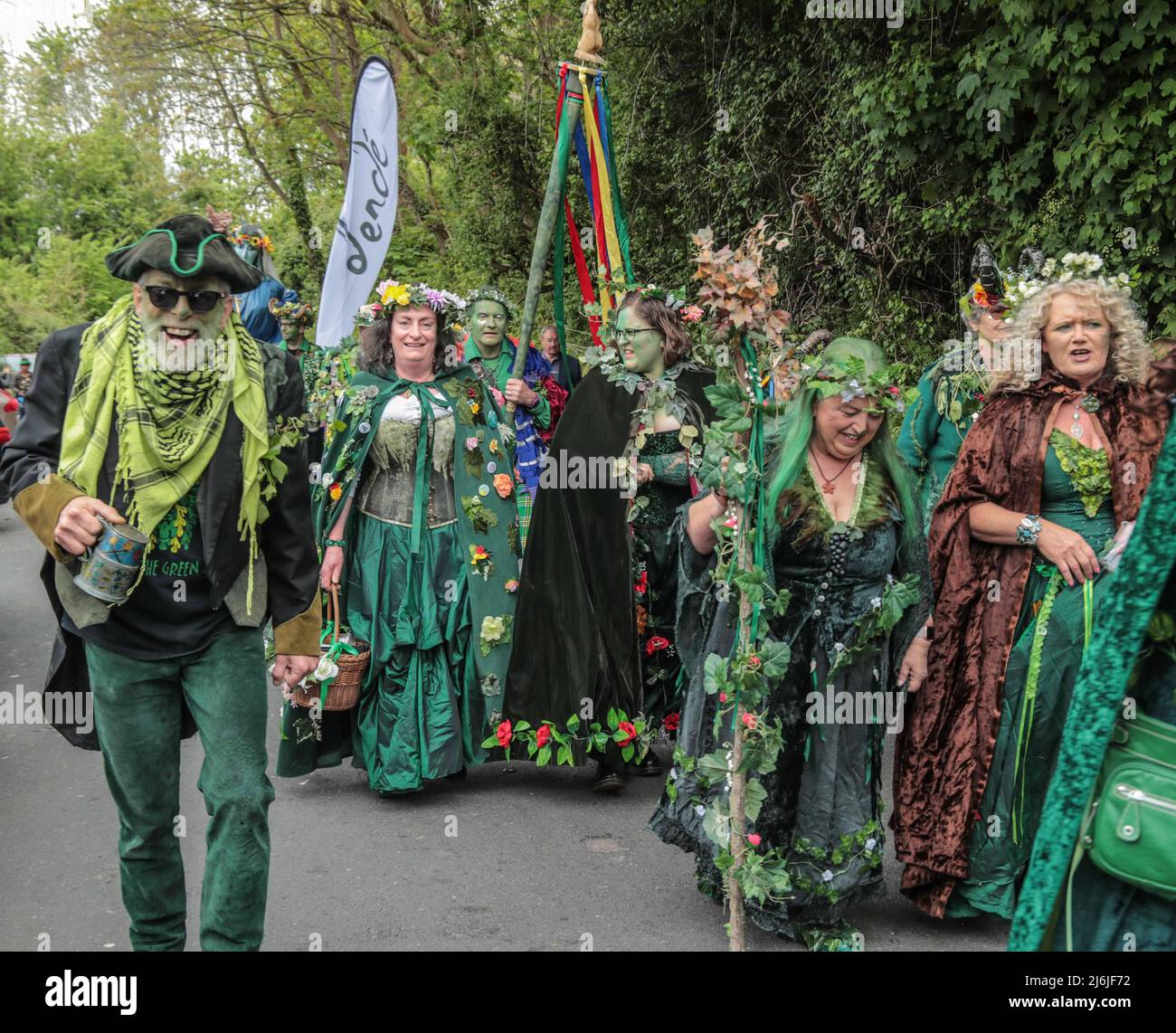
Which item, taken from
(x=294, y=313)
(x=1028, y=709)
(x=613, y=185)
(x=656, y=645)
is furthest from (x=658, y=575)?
(x=294, y=313)

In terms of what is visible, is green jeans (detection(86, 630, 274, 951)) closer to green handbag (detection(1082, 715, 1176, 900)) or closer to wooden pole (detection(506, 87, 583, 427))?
green handbag (detection(1082, 715, 1176, 900))

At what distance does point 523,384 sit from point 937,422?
2.70 metres

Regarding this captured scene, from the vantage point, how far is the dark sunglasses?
3311 millimetres

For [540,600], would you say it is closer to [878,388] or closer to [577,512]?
[577,512]

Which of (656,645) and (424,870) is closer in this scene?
(424,870)

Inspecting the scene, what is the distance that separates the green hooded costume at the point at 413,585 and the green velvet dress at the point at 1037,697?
2.42m

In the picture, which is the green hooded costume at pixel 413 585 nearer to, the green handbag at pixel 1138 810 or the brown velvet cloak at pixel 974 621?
the brown velvet cloak at pixel 974 621

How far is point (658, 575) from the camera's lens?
20.0 feet

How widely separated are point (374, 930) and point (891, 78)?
8079mm

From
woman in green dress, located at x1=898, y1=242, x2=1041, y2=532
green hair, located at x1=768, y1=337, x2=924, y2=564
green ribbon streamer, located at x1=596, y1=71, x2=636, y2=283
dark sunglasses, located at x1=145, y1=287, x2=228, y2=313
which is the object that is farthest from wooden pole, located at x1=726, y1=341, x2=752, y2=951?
green ribbon streamer, located at x1=596, y1=71, x2=636, y2=283

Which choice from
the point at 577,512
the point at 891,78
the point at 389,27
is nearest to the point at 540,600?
the point at 577,512

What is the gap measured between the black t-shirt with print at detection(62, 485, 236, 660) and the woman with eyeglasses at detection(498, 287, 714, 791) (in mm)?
2630

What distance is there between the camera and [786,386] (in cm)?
504

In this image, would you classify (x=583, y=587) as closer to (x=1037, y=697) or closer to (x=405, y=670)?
(x=405, y=670)
